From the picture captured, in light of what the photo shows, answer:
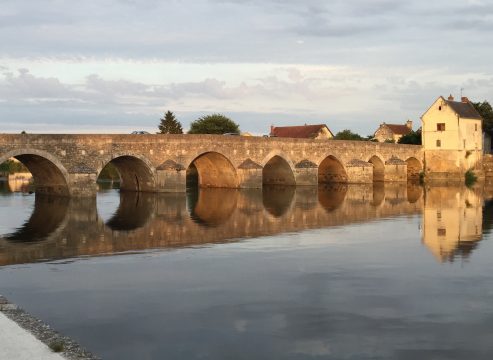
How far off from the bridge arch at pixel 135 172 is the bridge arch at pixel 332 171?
21015 mm

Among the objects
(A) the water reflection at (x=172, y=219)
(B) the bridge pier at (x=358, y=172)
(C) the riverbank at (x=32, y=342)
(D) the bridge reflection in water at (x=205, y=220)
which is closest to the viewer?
(C) the riverbank at (x=32, y=342)

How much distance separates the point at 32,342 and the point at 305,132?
8765cm

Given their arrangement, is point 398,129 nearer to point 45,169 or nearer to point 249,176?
point 249,176

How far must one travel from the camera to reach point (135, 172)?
47.8 meters

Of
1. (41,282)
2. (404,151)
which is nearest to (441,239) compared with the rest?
(41,282)

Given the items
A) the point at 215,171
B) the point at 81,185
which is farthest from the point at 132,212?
the point at 215,171

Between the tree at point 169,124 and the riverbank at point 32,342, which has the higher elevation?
the tree at point 169,124

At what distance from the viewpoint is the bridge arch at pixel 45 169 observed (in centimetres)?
3819

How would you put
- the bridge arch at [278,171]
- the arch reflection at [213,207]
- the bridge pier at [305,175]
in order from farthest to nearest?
the bridge pier at [305,175] < the bridge arch at [278,171] < the arch reflection at [213,207]

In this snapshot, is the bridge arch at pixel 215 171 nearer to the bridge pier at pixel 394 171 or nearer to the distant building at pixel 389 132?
the bridge pier at pixel 394 171

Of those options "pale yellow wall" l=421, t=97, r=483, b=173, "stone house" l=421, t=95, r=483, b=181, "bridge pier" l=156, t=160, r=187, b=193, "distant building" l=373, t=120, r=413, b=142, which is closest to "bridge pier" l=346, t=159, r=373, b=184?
"stone house" l=421, t=95, r=483, b=181

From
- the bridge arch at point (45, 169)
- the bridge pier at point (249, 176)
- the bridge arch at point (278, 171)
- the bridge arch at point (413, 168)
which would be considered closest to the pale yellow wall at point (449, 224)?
the bridge pier at point (249, 176)

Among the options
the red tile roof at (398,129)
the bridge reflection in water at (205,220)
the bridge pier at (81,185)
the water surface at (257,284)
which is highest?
the red tile roof at (398,129)

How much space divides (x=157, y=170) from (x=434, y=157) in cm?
3851
